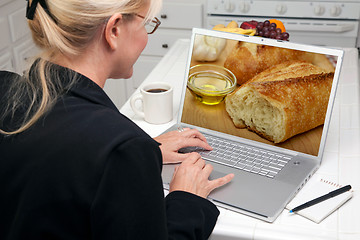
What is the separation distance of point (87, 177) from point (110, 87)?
2382 millimetres

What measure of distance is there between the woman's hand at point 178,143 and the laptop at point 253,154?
0.07ft

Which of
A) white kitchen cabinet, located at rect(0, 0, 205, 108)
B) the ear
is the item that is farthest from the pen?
white kitchen cabinet, located at rect(0, 0, 205, 108)

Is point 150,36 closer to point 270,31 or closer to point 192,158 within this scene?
point 270,31

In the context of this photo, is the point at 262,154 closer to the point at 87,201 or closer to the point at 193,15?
the point at 87,201

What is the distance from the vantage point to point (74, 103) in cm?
79

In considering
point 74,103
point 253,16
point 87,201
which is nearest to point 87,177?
point 87,201

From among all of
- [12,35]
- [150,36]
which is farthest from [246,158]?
[150,36]

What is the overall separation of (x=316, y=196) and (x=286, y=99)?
11.0 inches

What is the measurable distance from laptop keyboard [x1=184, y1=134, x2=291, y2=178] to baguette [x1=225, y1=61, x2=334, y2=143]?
6cm

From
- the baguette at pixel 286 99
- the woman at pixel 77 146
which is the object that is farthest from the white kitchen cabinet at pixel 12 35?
the woman at pixel 77 146

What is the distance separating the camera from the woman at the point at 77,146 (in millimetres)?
723

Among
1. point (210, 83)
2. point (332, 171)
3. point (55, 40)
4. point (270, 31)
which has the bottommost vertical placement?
point (332, 171)

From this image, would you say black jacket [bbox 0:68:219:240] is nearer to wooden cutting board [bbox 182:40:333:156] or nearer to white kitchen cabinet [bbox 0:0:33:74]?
wooden cutting board [bbox 182:40:333:156]

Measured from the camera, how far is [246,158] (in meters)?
1.21
